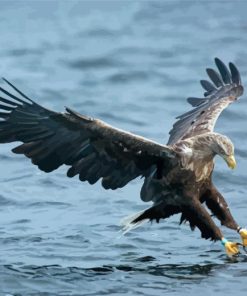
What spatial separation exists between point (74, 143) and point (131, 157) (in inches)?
19.1

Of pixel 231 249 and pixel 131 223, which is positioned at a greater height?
pixel 131 223

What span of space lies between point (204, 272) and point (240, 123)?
4.87 metres

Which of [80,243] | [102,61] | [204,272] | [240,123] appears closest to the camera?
[204,272]

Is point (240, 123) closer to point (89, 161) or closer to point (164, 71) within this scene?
point (164, 71)

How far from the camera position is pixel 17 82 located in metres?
15.7

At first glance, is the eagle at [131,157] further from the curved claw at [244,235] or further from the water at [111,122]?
the water at [111,122]

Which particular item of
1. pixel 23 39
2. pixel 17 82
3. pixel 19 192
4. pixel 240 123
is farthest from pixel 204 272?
pixel 23 39

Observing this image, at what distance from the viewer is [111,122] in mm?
14148

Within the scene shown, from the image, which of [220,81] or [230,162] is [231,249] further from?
[220,81]

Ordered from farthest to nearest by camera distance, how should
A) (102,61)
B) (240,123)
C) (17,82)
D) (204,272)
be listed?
(102,61), (17,82), (240,123), (204,272)

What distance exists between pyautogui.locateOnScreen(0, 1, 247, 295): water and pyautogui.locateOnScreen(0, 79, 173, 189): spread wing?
0.66 m

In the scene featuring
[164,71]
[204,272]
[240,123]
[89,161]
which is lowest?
[204,272]

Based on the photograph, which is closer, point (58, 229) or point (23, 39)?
point (58, 229)

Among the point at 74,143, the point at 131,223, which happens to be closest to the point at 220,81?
the point at 131,223
